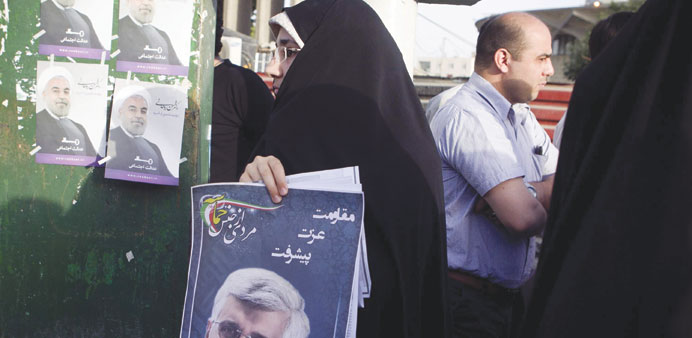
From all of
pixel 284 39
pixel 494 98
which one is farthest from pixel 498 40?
pixel 284 39

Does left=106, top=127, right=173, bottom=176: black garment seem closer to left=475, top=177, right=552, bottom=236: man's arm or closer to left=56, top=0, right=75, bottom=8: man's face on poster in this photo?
left=56, top=0, right=75, bottom=8: man's face on poster

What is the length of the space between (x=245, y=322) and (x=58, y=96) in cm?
162

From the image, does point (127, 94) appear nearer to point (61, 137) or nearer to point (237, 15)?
point (61, 137)

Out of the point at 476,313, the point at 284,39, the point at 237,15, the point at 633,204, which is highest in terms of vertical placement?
the point at 237,15

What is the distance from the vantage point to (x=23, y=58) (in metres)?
2.60

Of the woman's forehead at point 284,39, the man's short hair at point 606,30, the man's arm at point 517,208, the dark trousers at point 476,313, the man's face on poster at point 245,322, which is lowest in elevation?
the dark trousers at point 476,313

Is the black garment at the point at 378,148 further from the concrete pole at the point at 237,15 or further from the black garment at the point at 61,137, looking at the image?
the concrete pole at the point at 237,15

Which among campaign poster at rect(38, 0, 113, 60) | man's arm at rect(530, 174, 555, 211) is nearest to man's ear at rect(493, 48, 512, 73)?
man's arm at rect(530, 174, 555, 211)

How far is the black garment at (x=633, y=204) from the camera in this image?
0.98m

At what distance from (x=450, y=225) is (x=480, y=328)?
1.27 feet

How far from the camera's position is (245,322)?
147cm

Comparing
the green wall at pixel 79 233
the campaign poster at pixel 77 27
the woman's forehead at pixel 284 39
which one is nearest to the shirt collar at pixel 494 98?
the woman's forehead at pixel 284 39

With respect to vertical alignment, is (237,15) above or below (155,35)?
above

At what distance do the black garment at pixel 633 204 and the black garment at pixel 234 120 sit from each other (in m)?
2.38
